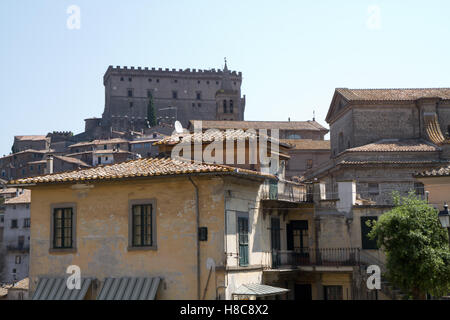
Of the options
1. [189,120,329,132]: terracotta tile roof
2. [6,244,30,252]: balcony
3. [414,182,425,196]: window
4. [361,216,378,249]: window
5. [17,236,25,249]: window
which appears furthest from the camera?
[189,120,329,132]: terracotta tile roof

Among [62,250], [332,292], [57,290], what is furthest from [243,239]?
[57,290]

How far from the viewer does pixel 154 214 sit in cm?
2434

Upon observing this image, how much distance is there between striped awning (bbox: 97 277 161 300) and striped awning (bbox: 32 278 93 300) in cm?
85

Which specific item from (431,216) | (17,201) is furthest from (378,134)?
(17,201)

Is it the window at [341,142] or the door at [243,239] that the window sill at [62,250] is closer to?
the door at [243,239]

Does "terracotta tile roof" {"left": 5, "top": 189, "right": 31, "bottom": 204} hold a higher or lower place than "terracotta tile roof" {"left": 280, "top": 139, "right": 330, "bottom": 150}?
lower

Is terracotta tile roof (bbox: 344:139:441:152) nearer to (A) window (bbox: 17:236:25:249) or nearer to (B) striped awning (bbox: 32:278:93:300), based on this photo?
(B) striped awning (bbox: 32:278:93:300)

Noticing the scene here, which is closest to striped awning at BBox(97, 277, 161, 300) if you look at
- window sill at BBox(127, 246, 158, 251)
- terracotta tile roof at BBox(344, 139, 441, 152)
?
window sill at BBox(127, 246, 158, 251)

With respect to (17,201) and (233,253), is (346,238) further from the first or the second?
(17,201)

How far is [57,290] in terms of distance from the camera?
989 inches

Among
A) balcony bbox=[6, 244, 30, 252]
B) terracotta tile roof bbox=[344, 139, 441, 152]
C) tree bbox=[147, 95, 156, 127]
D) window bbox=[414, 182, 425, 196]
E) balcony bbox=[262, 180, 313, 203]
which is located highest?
tree bbox=[147, 95, 156, 127]

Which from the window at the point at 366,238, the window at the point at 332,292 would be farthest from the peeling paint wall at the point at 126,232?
the window at the point at 366,238

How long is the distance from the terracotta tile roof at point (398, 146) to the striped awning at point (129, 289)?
84.5 ft

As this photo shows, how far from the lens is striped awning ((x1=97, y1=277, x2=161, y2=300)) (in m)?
Result: 23.3
